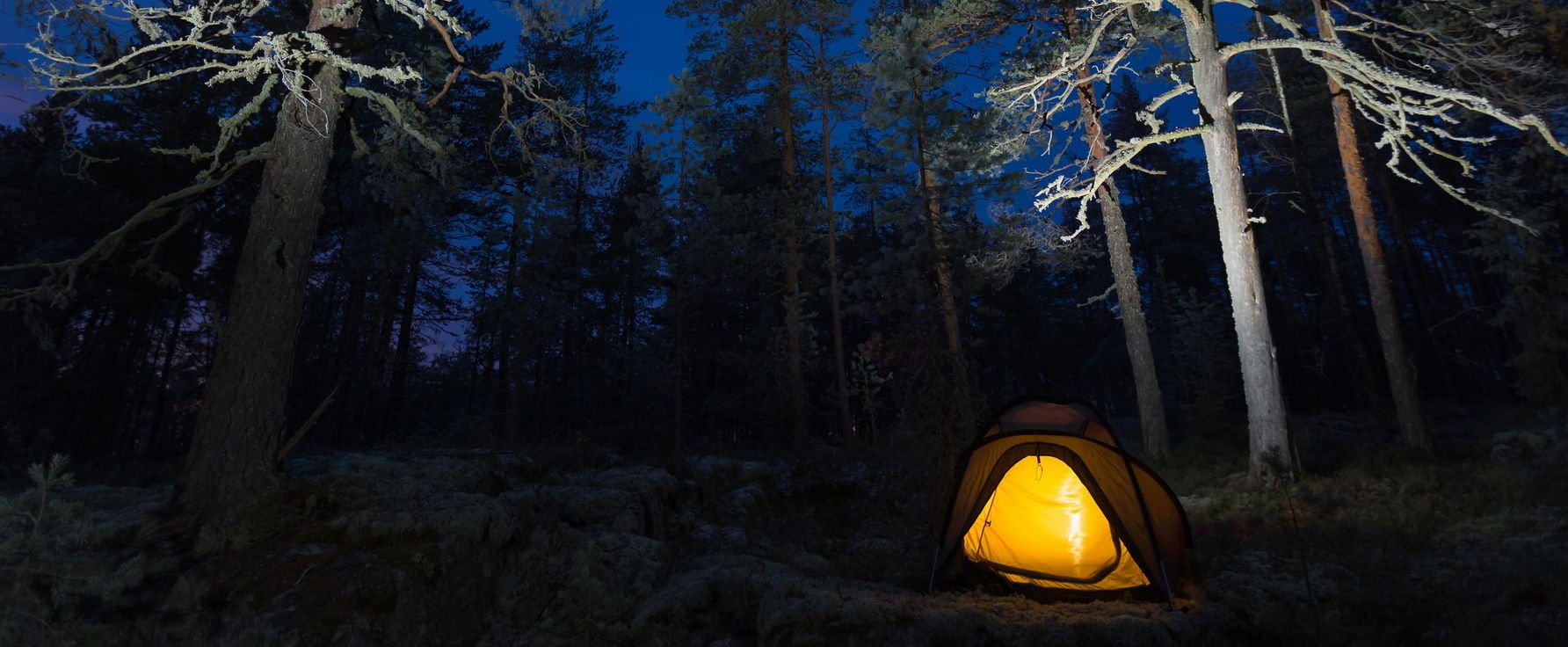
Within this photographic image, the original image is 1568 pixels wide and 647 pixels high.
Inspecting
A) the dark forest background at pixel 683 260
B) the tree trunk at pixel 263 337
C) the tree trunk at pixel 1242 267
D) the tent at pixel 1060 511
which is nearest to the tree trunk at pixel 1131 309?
the dark forest background at pixel 683 260

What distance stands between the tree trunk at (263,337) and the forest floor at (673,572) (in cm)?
43

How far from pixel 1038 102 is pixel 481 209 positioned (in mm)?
20938

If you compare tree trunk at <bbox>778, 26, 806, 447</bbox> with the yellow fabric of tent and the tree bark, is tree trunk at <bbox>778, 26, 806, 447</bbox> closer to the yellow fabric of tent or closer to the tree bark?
the yellow fabric of tent

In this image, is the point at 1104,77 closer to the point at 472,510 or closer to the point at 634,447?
the point at 472,510

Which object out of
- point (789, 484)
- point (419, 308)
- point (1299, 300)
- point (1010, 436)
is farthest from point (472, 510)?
point (1299, 300)

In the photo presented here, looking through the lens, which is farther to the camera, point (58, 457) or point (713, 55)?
point (713, 55)

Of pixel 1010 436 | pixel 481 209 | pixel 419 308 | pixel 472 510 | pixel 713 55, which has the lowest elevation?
pixel 472 510

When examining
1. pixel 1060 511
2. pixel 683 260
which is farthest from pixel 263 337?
pixel 683 260

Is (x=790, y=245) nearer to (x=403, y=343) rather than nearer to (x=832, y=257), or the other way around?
(x=832, y=257)

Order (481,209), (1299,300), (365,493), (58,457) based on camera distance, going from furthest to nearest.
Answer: (1299,300) → (481,209) → (365,493) → (58,457)

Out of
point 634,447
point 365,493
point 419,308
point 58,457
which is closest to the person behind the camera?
point 58,457

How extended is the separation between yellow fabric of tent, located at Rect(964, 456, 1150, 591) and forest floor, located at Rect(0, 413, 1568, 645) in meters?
0.80

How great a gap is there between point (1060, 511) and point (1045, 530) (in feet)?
1.01

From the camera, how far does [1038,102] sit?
11945 millimetres
